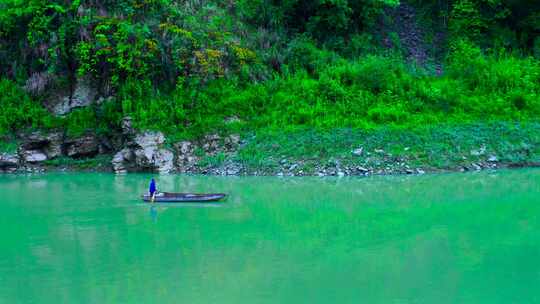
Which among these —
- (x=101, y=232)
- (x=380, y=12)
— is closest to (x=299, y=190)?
(x=101, y=232)

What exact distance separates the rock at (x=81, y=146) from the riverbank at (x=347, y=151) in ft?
5.81

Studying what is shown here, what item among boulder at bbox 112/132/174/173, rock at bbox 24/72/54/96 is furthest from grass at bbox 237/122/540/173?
rock at bbox 24/72/54/96

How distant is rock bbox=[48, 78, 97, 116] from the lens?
3061 centimetres

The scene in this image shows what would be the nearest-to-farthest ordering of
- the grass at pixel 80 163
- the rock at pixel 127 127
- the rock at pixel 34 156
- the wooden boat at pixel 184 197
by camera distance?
the wooden boat at pixel 184 197, the rock at pixel 127 127, the grass at pixel 80 163, the rock at pixel 34 156

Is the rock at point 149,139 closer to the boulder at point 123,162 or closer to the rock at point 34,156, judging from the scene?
the boulder at point 123,162

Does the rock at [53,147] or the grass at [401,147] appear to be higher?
the grass at [401,147]

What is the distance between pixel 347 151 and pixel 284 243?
37.2ft

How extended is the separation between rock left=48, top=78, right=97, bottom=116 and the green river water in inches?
280

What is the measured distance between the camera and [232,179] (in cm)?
2527

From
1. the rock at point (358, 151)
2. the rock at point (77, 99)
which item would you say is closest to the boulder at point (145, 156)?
the rock at point (77, 99)

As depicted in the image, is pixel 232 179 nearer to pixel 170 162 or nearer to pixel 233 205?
pixel 170 162

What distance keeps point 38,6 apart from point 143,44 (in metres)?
5.12

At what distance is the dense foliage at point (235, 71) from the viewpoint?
28.5 m

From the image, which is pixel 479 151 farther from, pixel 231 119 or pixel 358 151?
pixel 231 119
